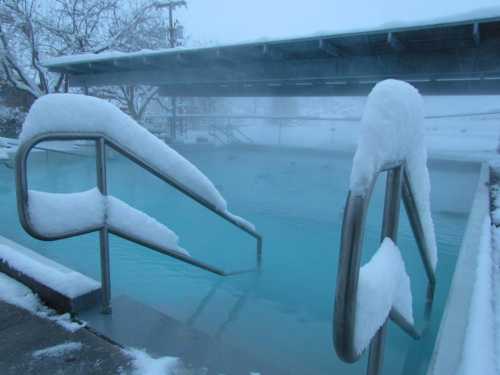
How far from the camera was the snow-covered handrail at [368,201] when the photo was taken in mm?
627

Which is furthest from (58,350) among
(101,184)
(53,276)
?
(101,184)

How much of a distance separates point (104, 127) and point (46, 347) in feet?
2.95

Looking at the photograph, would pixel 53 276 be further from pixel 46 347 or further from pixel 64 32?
pixel 64 32

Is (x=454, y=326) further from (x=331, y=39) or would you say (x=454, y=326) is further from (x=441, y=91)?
(x=441, y=91)

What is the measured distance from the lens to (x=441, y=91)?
8.02 meters

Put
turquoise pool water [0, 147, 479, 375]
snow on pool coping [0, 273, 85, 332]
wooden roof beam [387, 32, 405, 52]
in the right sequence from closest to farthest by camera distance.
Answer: snow on pool coping [0, 273, 85, 332] < turquoise pool water [0, 147, 479, 375] < wooden roof beam [387, 32, 405, 52]

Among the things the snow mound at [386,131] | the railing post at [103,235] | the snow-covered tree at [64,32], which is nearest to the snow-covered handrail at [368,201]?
the snow mound at [386,131]

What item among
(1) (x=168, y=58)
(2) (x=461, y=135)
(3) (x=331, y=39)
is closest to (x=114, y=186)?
(1) (x=168, y=58)

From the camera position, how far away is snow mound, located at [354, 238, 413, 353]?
67 cm

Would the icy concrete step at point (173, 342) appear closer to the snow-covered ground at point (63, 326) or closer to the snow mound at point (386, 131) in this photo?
the snow-covered ground at point (63, 326)

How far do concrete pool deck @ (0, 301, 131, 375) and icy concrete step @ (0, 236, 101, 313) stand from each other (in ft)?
0.37

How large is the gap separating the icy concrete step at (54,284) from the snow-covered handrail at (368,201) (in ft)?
4.32

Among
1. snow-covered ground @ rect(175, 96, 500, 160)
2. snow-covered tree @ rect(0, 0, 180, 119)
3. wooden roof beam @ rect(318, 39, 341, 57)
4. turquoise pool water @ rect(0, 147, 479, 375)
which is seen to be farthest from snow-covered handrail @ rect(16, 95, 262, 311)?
snow-covered tree @ rect(0, 0, 180, 119)

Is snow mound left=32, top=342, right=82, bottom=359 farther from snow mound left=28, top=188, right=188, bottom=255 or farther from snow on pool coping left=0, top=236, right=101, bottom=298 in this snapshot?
snow mound left=28, top=188, right=188, bottom=255
